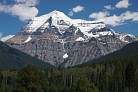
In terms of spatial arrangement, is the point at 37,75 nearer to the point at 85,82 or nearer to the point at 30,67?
the point at 30,67

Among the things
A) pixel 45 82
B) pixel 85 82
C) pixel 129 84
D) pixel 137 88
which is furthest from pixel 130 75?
pixel 45 82

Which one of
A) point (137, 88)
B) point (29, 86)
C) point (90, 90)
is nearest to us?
point (29, 86)

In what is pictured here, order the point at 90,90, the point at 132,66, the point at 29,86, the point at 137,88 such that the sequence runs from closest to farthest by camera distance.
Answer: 1. the point at 29,86
2. the point at 90,90
3. the point at 137,88
4. the point at 132,66

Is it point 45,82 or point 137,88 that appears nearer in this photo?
point 45,82

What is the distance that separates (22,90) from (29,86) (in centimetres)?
152

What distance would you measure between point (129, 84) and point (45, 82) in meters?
131

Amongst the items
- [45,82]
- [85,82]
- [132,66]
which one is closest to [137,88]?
[85,82]

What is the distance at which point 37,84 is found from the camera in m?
72.5

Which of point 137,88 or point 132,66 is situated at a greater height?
point 132,66

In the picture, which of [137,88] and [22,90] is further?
[137,88]

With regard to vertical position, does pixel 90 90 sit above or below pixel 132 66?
below

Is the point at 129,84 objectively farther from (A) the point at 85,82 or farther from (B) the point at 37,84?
(B) the point at 37,84

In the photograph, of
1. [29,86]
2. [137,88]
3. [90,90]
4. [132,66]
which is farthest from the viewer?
[132,66]

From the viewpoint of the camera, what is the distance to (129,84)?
19962cm
